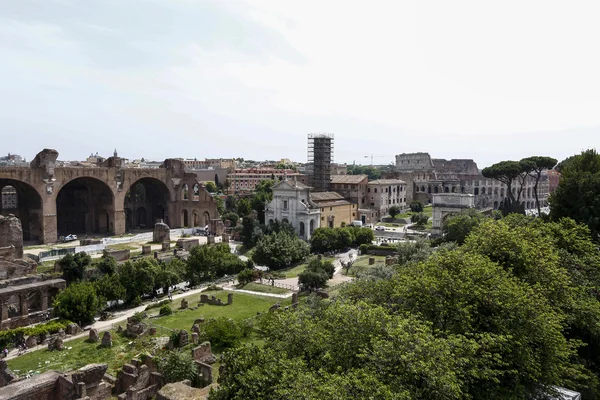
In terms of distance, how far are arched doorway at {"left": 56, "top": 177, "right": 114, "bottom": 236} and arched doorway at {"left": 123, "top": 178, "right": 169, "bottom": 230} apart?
5.89m

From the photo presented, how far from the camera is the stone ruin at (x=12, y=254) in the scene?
3547 centimetres

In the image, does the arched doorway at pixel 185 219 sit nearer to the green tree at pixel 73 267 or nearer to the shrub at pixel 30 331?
the green tree at pixel 73 267

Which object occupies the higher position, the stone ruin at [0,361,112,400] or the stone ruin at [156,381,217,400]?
the stone ruin at [156,381,217,400]

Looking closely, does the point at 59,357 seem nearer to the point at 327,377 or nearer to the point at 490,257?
the point at 327,377

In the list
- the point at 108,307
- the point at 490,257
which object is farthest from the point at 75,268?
the point at 490,257

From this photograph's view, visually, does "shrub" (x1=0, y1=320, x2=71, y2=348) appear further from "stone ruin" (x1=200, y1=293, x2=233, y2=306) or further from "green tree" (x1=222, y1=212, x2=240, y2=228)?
"green tree" (x1=222, y1=212, x2=240, y2=228)

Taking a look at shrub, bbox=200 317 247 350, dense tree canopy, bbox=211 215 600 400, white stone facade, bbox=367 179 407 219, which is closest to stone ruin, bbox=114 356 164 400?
shrub, bbox=200 317 247 350

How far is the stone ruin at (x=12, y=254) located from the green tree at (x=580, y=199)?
40380 mm

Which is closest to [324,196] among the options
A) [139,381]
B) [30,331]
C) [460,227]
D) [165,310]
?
[460,227]

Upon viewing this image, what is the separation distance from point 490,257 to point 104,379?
17680 millimetres

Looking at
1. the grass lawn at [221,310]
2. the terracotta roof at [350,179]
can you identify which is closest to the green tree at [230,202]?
the terracotta roof at [350,179]

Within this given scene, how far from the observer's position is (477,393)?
40.3 ft

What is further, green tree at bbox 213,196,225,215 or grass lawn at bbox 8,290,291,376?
green tree at bbox 213,196,225,215

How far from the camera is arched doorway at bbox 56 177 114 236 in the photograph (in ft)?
207
